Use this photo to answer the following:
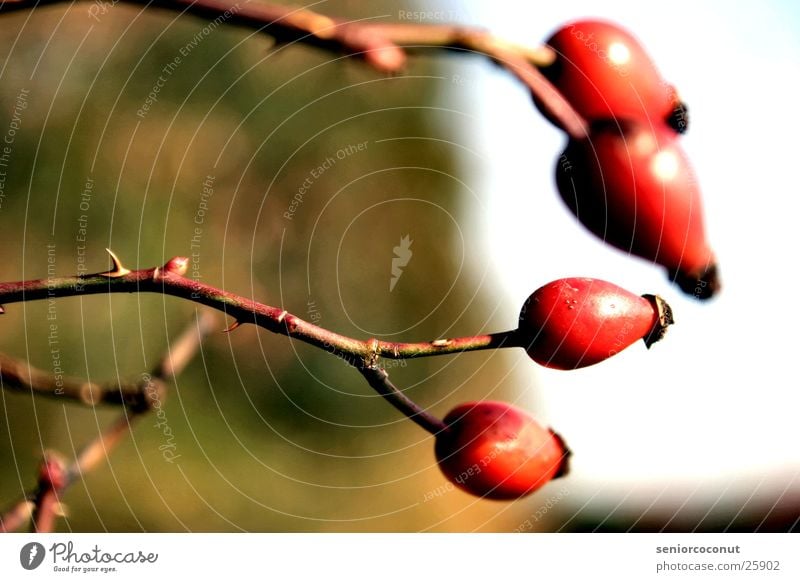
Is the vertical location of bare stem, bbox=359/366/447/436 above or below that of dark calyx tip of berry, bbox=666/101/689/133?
below

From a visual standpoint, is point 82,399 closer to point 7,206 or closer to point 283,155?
point 7,206

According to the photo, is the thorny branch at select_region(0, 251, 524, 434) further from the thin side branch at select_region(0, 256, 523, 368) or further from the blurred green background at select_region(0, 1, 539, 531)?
the blurred green background at select_region(0, 1, 539, 531)

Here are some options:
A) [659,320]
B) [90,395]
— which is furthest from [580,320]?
[90,395]

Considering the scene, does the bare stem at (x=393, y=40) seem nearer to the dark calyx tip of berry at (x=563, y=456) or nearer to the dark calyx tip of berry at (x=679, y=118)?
the dark calyx tip of berry at (x=679, y=118)

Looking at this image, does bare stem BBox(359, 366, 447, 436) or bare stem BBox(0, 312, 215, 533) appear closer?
bare stem BBox(359, 366, 447, 436)

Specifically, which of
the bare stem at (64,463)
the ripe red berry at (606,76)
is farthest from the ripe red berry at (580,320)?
the bare stem at (64,463)

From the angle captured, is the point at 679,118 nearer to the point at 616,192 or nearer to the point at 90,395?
the point at 616,192

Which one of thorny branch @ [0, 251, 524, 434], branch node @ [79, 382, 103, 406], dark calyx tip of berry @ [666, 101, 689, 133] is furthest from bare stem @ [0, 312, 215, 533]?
dark calyx tip of berry @ [666, 101, 689, 133]
